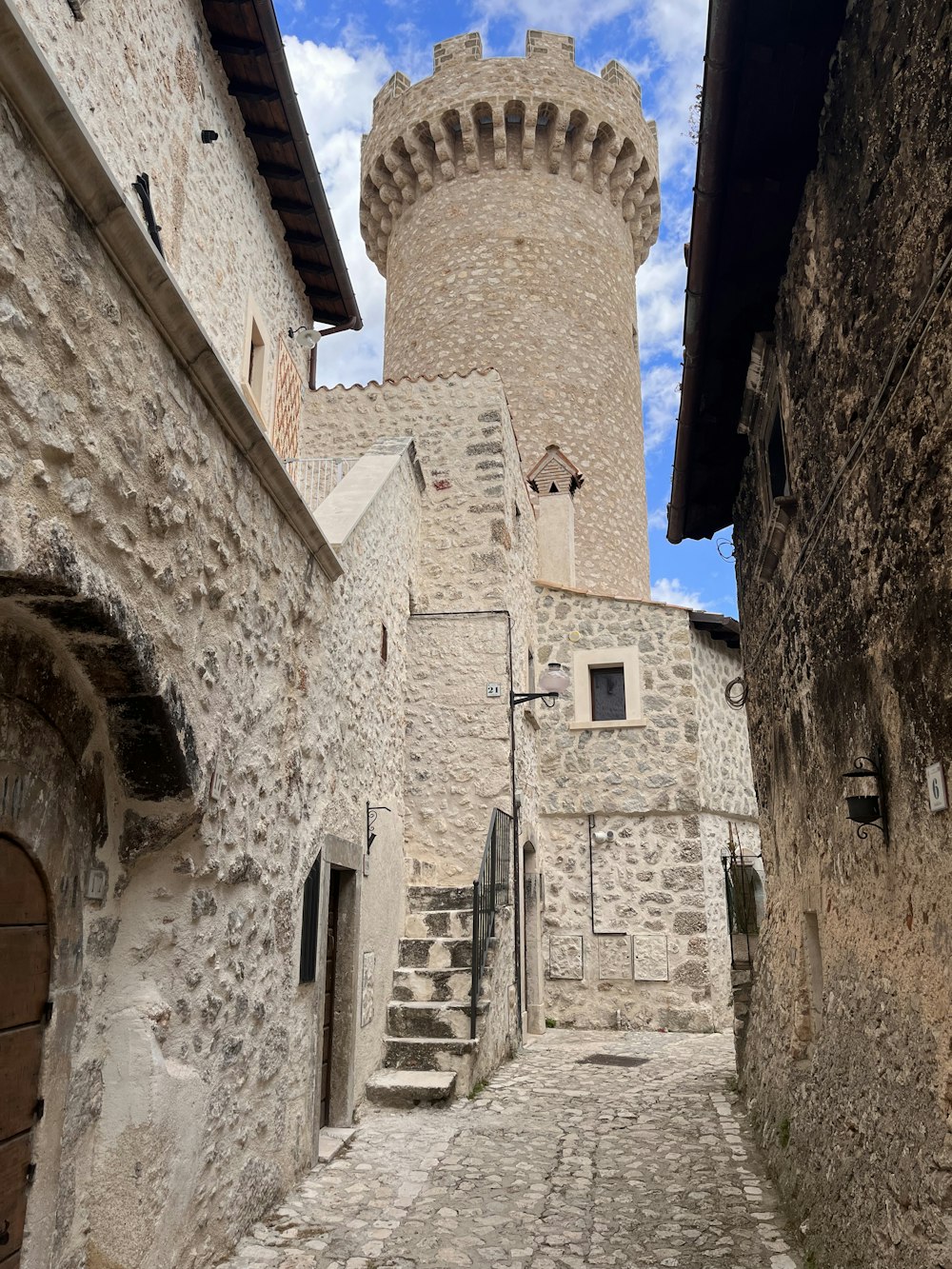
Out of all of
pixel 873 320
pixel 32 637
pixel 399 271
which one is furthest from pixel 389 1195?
pixel 399 271

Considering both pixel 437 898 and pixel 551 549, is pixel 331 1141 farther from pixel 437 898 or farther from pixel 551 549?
pixel 551 549

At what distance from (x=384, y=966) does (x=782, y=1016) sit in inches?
125

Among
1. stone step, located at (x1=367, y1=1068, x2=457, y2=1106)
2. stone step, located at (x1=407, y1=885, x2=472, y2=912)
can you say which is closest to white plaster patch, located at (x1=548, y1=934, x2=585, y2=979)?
stone step, located at (x1=407, y1=885, x2=472, y2=912)

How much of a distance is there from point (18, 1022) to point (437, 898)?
5.91 meters

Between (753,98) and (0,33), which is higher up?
(753,98)

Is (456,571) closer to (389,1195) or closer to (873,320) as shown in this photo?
(389,1195)

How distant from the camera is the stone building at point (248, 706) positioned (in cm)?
285

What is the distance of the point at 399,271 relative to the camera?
18.3 m

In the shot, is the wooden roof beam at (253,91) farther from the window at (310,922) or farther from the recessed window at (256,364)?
the window at (310,922)

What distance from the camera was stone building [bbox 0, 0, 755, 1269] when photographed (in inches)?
112

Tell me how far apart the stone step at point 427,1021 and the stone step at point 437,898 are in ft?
3.73

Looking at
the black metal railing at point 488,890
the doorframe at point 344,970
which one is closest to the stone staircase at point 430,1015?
the black metal railing at point 488,890

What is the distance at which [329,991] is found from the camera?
6371mm

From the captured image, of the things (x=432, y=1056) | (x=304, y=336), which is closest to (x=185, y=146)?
(x=304, y=336)
